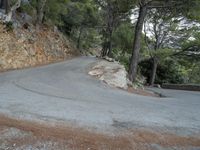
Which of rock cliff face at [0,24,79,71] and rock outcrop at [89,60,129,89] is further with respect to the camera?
rock cliff face at [0,24,79,71]

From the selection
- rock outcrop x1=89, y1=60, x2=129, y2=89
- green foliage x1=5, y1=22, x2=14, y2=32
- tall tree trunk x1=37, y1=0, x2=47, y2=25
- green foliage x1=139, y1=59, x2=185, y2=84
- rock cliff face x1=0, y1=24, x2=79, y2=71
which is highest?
tall tree trunk x1=37, y1=0, x2=47, y2=25

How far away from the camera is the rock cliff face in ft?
49.8

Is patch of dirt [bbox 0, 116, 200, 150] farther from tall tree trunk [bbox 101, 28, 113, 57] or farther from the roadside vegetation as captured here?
tall tree trunk [bbox 101, 28, 113, 57]

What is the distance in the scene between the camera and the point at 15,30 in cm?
1688

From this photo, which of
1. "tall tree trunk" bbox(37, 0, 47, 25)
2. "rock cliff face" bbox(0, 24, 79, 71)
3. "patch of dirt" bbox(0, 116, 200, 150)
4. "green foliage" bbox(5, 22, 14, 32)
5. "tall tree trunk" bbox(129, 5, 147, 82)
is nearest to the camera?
"patch of dirt" bbox(0, 116, 200, 150)

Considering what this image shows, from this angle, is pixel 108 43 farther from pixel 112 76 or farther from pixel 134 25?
pixel 112 76

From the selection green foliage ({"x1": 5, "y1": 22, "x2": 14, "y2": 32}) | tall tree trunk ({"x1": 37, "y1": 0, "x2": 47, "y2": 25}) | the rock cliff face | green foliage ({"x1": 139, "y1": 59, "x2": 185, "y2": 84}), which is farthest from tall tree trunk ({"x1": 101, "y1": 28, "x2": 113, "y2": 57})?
green foliage ({"x1": 5, "y1": 22, "x2": 14, "y2": 32})

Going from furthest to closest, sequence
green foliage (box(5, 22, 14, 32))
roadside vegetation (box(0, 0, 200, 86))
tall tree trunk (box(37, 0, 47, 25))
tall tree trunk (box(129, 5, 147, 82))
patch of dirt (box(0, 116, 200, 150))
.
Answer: tall tree trunk (box(37, 0, 47, 25)) → roadside vegetation (box(0, 0, 200, 86)) → tall tree trunk (box(129, 5, 147, 82)) → green foliage (box(5, 22, 14, 32)) → patch of dirt (box(0, 116, 200, 150))

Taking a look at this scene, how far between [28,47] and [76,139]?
14280 millimetres

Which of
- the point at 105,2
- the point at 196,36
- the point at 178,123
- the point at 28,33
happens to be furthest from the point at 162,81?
the point at 178,123

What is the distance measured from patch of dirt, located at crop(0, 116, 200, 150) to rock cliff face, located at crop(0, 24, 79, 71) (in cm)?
1033

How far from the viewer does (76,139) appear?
4465mm

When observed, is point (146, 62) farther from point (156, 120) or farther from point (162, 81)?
point (156, 120)

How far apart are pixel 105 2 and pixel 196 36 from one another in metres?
10.8
